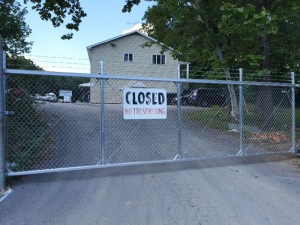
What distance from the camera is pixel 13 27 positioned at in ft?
64.2

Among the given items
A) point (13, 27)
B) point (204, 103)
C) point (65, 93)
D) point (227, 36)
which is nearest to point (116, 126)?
point (204, 103)

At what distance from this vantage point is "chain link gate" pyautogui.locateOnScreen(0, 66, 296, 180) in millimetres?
6504

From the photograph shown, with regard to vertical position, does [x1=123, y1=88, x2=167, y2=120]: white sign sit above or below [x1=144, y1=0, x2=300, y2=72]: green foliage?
below

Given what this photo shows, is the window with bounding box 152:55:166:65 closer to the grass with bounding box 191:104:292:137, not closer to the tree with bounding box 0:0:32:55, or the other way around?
the tree with bounding box 0:0:32:55

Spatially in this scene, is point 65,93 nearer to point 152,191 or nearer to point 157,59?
point 152,191

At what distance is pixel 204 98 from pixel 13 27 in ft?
44.2

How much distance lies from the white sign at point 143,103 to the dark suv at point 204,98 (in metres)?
3.45

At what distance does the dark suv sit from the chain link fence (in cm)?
3

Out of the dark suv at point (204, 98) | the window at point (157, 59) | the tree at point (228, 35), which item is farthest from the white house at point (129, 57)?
the dark suv at point (204, 98)

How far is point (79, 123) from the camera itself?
10.1 metres

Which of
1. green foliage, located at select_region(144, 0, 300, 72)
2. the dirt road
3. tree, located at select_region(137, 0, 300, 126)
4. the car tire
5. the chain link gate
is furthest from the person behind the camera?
green foliage, located at select_region(144, 0, 300, 72)

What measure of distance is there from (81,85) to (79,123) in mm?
3342

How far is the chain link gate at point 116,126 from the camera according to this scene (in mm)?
6504

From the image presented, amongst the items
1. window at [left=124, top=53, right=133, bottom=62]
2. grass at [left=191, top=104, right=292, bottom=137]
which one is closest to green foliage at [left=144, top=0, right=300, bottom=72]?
grass at [left=191, top=104, right=292, bottom=137]
